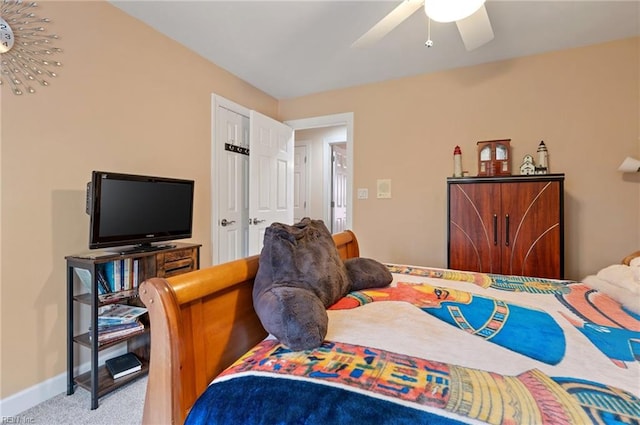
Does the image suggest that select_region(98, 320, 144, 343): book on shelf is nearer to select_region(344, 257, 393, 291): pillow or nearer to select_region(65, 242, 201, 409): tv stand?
select_region(65, 242, 201, 409): tv stand

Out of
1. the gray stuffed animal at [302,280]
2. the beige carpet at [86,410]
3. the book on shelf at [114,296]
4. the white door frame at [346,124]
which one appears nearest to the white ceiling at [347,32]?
the white door frame at [346,124]

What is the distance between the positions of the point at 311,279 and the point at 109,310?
5.15 feet

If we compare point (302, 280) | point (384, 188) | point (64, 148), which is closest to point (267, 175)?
point (384, 188)

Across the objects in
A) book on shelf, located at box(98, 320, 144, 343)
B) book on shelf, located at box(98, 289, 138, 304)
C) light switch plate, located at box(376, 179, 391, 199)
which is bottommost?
book on shelf, located at box(98, 320, 144, 343)

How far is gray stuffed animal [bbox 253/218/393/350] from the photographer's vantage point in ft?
3.25

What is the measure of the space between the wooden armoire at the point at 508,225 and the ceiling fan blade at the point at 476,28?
107cm

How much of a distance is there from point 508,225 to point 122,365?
3014 mm

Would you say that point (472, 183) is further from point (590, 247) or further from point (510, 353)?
point (510, 353)

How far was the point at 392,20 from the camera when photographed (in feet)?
5.47

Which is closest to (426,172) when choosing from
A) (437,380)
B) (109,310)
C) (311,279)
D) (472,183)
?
(472,183)

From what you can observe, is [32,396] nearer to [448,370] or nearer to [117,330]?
[117,330]

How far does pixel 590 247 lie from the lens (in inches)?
102

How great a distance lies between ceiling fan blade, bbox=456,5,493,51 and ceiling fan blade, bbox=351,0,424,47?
34cm

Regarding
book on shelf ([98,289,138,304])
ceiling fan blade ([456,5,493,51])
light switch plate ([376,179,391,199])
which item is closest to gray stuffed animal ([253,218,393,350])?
book on shelf ([98,289,138,304])
